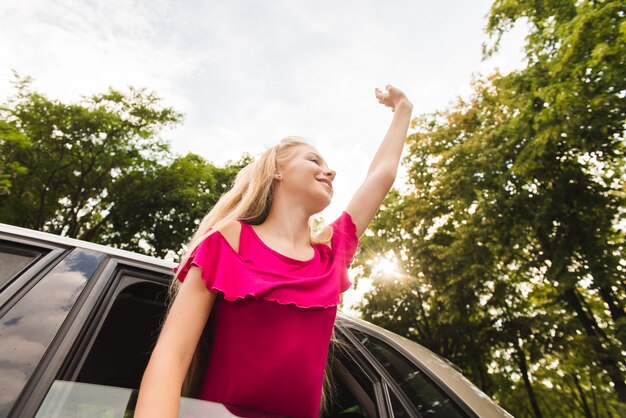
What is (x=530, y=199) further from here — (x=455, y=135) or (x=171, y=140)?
(x=171, y=140)

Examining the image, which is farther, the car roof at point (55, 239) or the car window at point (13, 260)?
the car roof at point (55, 239)

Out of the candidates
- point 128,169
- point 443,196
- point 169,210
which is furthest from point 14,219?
point 443,196

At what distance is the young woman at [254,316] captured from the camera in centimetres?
96

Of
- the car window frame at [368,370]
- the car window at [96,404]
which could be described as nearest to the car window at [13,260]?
the car window at [96,404]

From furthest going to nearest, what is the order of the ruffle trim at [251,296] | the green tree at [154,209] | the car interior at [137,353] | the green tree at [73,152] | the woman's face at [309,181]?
the green tree at [154,209] → the green tree at [73,152] → the car interior at [137,353] → the woman's face at [309,181] → the ruffle trim at [251,296]

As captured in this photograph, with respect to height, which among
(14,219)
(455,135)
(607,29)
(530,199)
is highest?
(455,135)

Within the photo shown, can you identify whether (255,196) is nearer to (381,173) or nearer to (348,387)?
(381,173)

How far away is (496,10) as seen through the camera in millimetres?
9328

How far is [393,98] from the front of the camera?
84.0 inches

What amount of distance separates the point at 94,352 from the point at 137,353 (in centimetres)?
31

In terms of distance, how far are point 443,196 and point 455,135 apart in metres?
2.54

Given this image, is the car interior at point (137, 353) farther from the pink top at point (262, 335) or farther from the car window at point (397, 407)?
the pink top at point (262, 335)

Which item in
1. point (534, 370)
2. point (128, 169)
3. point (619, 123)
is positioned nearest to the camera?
point (619, 123)

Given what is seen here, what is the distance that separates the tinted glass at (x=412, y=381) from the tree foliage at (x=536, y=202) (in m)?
6.82
